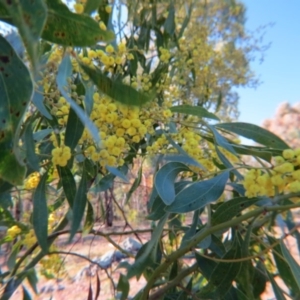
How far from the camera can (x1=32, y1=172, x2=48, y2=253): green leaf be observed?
717 millimetres

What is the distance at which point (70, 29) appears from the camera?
1.29 feet

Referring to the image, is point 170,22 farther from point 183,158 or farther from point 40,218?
point 40,218

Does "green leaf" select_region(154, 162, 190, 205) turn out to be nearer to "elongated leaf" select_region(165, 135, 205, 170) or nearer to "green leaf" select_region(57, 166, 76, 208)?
"elongated leaf" select_region(165, 135, 205, 170)

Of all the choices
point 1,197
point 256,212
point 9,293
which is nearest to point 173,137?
point 256,212

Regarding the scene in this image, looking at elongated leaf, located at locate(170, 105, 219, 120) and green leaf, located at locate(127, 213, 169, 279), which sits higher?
elongated leaf, located at locate(170, 105, 219, 120)

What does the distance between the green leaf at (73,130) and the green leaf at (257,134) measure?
30 cm

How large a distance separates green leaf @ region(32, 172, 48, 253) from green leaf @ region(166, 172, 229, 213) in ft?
0.79

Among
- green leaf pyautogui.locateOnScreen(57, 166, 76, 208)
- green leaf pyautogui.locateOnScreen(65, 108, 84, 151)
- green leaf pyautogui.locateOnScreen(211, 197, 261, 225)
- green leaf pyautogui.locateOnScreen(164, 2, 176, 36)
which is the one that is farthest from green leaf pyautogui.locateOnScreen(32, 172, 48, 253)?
green leaf pyautogui.locateOnScreen(164, 2, 176, 36)

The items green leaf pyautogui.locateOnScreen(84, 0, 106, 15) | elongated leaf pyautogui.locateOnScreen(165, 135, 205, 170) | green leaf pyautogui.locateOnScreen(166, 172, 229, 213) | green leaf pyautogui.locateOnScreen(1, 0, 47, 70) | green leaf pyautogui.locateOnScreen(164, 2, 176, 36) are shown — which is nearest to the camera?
green leaf pyautogui.locateOnScreen(1, 0, 47, 70)

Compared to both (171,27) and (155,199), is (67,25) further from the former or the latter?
(171,27)

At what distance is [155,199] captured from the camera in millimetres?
823

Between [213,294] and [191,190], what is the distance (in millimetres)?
335

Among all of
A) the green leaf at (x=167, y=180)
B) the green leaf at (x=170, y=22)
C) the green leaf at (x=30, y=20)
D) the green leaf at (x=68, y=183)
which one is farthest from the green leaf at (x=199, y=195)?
the green leaf at (x=170, y=22)

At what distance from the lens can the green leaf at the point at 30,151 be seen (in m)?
0.61
